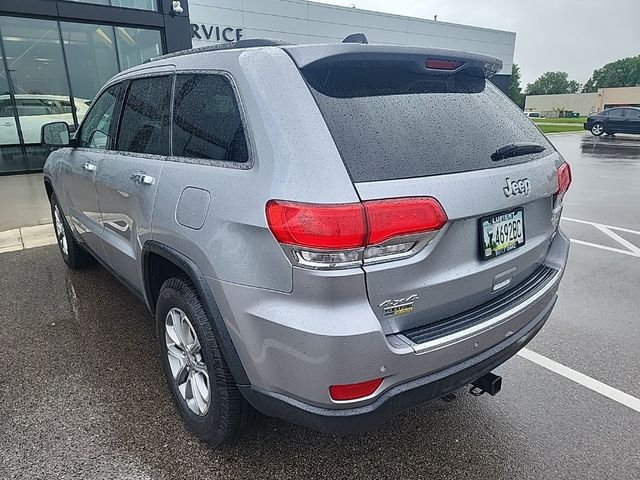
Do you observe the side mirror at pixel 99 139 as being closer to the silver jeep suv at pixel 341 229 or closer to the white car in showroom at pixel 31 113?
the silver jeep suv at pixel 341 229

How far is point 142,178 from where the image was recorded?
244 centimetres

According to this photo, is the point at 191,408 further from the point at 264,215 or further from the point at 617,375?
the point at 617,375

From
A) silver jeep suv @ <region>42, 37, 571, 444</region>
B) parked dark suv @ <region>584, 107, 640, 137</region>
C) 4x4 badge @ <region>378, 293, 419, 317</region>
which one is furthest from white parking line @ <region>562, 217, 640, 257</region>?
parked dark suv @ <region>584, 107, 640, 137</region>

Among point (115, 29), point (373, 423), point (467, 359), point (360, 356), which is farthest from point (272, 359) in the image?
point (115, 29)

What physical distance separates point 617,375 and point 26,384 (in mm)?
3692

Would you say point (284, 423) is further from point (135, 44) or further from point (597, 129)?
point (597, 129)

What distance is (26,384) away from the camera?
2.80m

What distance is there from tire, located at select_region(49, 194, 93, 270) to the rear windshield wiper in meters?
3.90

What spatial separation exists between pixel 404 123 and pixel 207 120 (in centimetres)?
90

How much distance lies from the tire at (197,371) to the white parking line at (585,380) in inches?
78.1

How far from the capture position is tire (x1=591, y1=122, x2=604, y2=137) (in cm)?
2528

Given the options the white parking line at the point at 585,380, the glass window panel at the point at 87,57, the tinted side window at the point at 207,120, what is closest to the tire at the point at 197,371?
the tinted side window at the point at 207,120

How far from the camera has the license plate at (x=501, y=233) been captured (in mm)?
1856

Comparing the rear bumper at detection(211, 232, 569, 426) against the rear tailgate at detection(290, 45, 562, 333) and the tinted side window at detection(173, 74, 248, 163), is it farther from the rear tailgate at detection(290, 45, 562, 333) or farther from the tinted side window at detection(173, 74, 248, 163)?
the tinted side window at detection(173, 74, 248, 163)
